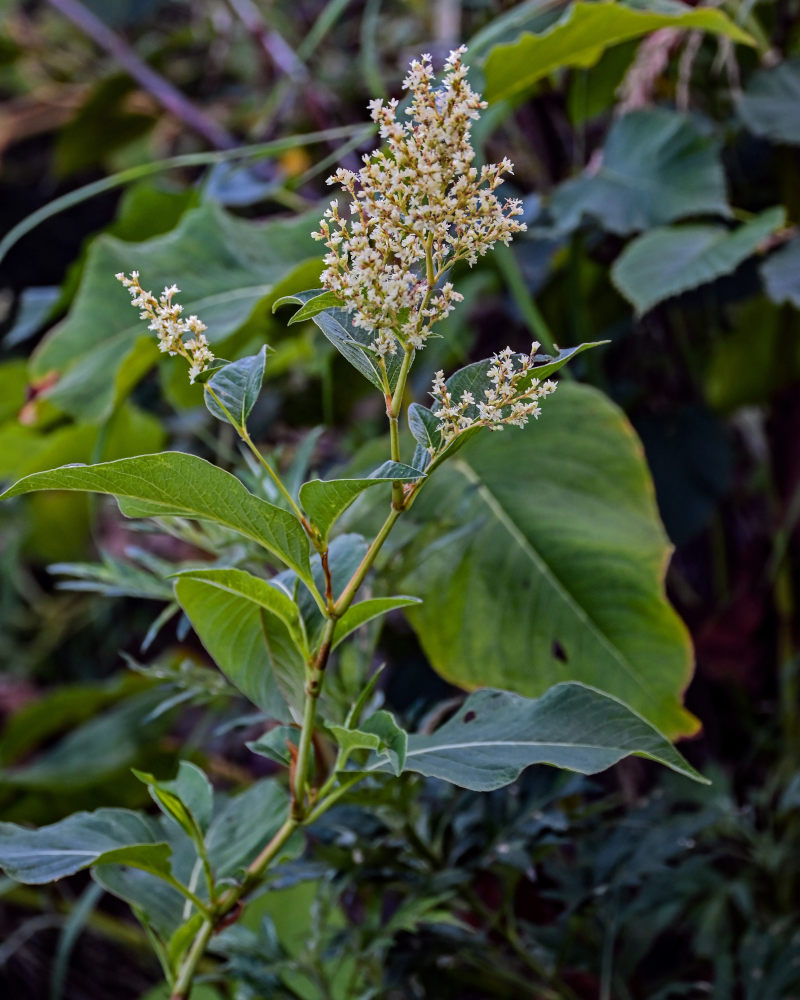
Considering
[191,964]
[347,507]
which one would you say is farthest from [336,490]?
[191,964]

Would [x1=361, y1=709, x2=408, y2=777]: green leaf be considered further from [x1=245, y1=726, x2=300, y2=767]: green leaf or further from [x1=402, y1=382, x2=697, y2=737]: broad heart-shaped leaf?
[x1=402, y1=382, x2=697, y2=737]: broad heart-shaped leaf

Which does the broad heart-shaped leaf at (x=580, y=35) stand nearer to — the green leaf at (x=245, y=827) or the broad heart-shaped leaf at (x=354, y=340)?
the broad heart-shaped leaf at (x=354, y=340)

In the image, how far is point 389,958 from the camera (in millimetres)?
575

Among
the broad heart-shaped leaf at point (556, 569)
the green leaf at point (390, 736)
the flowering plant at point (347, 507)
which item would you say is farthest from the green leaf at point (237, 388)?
the broad heart-shaped leaf at point (556, 569)

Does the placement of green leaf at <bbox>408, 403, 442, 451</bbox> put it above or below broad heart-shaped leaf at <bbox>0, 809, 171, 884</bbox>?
above

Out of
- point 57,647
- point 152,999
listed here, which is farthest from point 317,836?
point 57,647

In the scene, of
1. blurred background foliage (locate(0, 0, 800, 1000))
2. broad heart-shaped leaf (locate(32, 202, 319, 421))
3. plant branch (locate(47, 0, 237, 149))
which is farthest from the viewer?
plant branch (locate(47, 0, 237, 149))

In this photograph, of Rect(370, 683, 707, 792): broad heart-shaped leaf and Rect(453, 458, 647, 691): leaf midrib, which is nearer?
Result: Rect(370, 683, 707, 792): broad heart-shaped leaf

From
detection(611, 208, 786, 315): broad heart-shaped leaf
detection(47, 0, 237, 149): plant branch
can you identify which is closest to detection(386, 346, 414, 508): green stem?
detection(611, 208, 786, 315): broad heart-shaped leaf

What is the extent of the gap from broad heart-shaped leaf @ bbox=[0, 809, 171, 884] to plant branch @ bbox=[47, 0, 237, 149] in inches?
40.3

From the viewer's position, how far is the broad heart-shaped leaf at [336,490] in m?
0.32

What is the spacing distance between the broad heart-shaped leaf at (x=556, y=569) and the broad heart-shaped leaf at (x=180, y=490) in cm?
23

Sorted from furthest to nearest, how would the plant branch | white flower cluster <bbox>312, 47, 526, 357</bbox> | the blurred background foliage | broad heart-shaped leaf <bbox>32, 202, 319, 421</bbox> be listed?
the plant branch, broad heart-shaped leaf <bbox>32, 202, 319, 421</bbox>, the blurred background foliage, white flower cluster <bbox>312, 47, 526, 357</bbox>

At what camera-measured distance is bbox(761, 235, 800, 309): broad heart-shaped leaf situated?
0.69m
